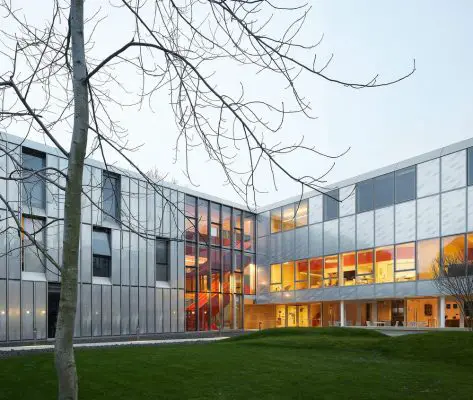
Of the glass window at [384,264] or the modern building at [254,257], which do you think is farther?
the glass window at [384,264]

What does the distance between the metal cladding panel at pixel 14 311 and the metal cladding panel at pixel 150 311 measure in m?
9.87

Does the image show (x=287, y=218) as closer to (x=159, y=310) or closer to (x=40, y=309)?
(x=159, y=310)

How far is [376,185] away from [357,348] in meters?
20.6

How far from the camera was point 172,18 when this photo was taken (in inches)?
236

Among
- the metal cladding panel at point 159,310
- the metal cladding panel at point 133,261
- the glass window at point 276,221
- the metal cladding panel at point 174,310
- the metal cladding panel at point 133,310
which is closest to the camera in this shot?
A: the metal cladding panel at point 133,310

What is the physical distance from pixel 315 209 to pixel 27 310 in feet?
70.6

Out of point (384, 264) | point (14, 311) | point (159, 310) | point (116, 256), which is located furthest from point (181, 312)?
point (384, 264)

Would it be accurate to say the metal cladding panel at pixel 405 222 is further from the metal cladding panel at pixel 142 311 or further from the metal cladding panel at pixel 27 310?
the metal cladding panel at pixel 27 310

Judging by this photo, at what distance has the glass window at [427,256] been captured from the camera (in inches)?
1307

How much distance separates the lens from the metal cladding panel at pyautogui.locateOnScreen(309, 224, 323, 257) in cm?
4178

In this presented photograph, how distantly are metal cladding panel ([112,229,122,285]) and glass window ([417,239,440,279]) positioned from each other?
61.2 ft

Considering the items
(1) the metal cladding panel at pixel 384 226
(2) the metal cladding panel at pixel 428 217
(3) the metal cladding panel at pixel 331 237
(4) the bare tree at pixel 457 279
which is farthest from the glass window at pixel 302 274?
(4) the bare tree at pixel 457 279

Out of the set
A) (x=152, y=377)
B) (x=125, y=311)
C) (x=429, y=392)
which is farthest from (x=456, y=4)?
(x=125, y=311)

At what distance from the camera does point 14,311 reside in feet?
96.7
